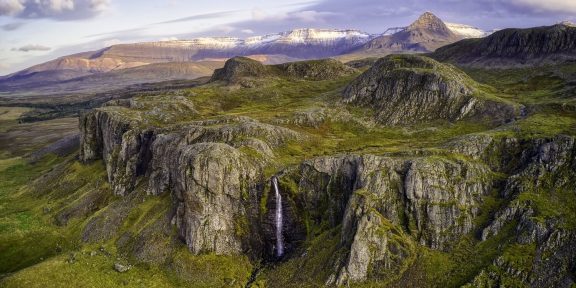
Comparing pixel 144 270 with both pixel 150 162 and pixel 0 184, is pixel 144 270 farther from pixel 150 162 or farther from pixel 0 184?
pixel 0 184

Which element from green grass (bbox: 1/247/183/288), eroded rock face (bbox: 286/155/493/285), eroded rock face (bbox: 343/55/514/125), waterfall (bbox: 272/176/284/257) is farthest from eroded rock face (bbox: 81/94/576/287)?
eroded rock face (bbox: 343/55/514/125)

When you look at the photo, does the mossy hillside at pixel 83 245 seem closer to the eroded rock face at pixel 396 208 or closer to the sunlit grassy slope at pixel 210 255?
the sunlit grassy slope at pixel 210 255

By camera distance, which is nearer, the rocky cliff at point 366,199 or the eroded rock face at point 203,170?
the rocky cliff at point 366,199

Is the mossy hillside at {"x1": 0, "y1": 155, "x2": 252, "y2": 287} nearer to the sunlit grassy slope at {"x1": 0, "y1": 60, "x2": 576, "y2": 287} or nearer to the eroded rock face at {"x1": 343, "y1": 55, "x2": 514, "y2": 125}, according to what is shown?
the sunlit grassy slope at {"x1": 0, "y1": 60, "x2": 576, "y2": 287}

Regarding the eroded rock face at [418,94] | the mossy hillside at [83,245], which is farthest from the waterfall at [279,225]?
the eroded rock face at [418,94]

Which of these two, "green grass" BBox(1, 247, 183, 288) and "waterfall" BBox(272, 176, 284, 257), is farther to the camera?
"waterfall" BBox(272, 176, 284, 257)

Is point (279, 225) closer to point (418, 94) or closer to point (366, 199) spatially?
point (366, 199)

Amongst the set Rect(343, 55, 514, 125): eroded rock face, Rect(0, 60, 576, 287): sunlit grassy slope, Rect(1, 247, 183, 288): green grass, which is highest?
Rect(343, 55, 514, 125): eroded rock face

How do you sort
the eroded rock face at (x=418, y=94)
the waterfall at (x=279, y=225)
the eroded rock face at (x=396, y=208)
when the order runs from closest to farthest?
the eroded rock face at (x=396, y=208) → the waterfall at (x=279, y=225) → the eroded rock face at (x=418, y=94)

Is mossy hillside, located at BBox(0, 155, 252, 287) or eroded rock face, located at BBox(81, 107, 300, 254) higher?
eroded rock face, located at BBox(81, 107, 300, 254)

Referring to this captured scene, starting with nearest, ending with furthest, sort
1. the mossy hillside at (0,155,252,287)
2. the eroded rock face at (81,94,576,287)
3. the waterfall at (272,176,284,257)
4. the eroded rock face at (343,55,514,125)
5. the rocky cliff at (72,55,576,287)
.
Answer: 1. the rocky cliff at (72,55,576,287)
2. the eroded rock face at (81,94,576,287)
3. the mossy hillside at (0,155,252,287)
4. the waterfall at (272,176,284,257)
5. the eroded rock face at (343,55,514,125)
